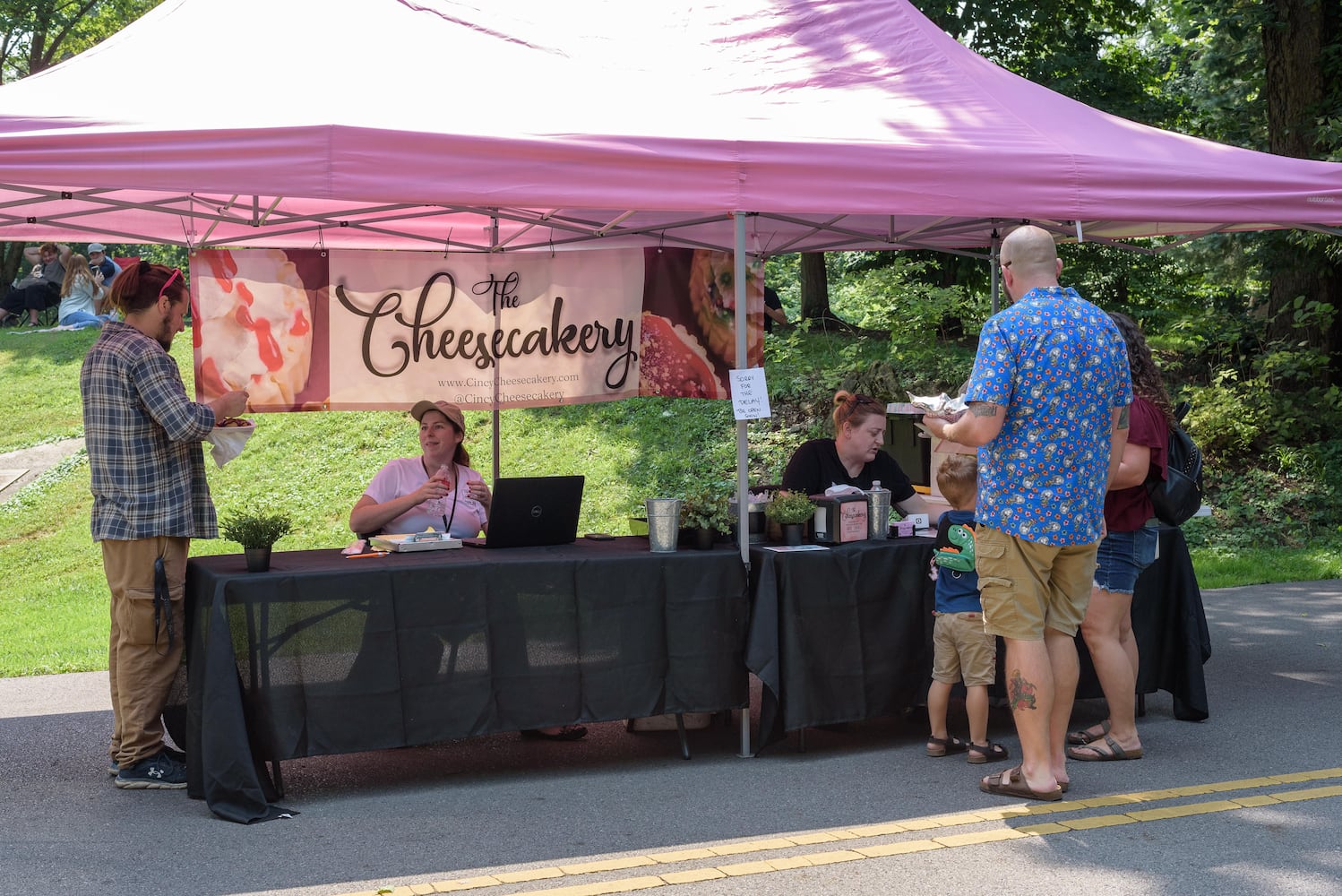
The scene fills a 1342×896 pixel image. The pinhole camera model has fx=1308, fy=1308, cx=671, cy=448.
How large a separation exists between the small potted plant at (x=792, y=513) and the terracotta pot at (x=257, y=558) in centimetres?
203

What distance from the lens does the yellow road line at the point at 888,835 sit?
3967 mm

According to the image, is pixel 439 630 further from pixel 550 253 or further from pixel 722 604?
pixel 550 253

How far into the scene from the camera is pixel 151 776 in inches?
194

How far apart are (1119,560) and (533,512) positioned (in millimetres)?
2349

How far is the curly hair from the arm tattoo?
50.8 inches

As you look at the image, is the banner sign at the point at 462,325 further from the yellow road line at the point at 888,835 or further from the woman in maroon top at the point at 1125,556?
the yellow road line at the point at 888,835

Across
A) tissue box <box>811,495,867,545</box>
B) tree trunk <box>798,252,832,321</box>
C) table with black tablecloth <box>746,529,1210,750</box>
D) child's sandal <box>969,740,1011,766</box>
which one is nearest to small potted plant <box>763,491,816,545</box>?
tissue box <box>811,495,867,545</box>

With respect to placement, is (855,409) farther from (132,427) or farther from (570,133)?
(132,427)

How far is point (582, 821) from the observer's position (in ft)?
14.9

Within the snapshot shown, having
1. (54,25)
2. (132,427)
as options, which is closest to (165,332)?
(132,427)

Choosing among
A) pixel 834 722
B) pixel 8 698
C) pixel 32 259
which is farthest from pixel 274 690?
pixel 32 259

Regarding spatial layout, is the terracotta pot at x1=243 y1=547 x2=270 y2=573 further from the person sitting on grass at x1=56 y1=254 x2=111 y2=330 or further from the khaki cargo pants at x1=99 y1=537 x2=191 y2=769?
the person sitting on grass at x1=56 y1=254 x2=111 y2=330

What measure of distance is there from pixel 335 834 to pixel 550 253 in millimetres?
3288

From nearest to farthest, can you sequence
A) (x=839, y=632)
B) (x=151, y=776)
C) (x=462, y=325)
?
1. (x=151, y=776)
2. (x=839, y=632)
3. (x=462, y=325)
